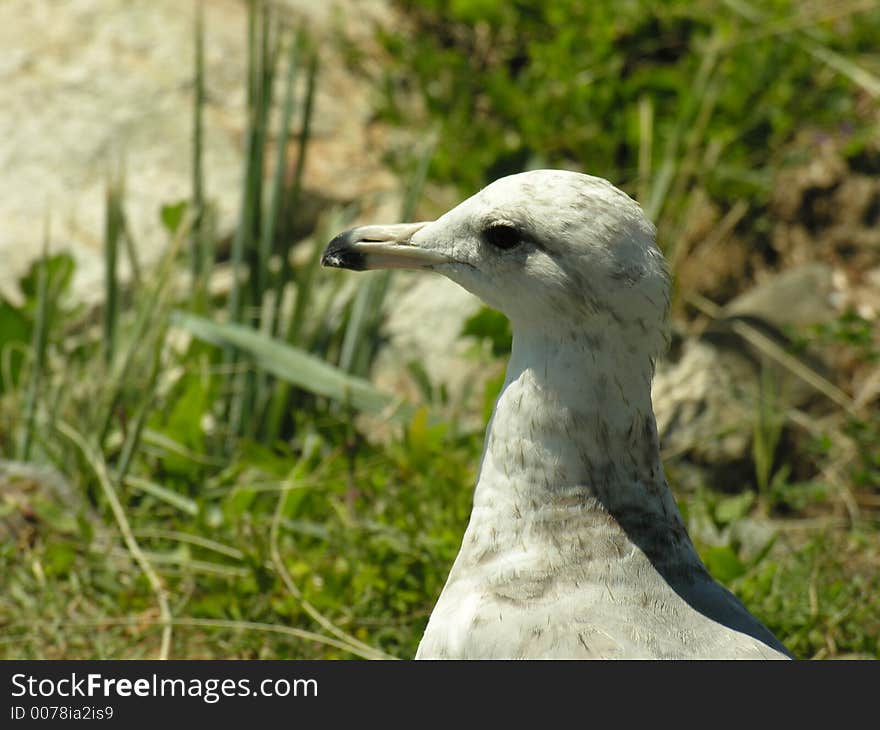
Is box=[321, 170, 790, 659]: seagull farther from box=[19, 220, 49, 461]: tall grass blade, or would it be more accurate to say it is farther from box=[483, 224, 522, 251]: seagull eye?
box=[19, 220, 49, 461]: tall grass blade

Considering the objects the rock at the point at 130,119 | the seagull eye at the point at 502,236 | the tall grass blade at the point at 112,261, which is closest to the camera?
the seagull eye at the point at 502,236

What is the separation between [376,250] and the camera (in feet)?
8.68

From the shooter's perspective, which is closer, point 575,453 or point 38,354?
point 575,453

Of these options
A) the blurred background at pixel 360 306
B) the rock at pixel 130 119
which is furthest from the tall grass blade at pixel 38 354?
the rock at pixel 130 119

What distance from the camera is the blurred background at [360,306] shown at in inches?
136

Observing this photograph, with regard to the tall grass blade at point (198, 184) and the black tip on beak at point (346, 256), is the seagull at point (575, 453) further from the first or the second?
the tall grass blade at point (198, 184)

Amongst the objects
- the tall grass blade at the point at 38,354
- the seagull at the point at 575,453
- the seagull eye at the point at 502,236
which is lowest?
the tall grass blade at the point at 38,354

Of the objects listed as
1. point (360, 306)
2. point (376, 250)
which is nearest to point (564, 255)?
point (376, 250)

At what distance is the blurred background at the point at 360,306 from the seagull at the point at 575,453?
3.10 ft

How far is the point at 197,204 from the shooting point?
425 cm

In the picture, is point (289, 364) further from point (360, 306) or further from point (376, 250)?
point (376, 250)

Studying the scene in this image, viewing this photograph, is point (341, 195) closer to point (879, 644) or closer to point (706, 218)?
point (706, 218)

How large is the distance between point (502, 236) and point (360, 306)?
189 centimetres
